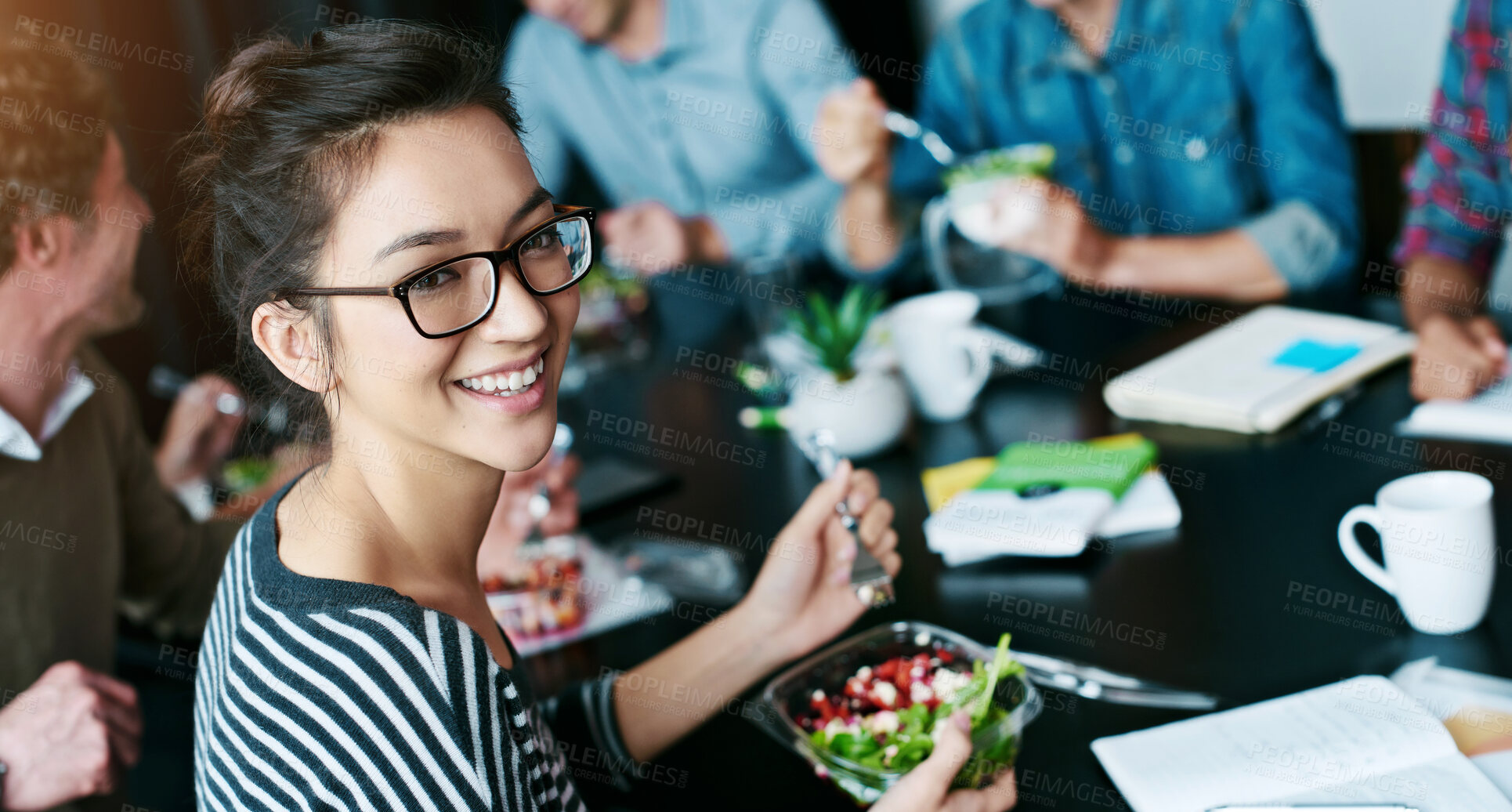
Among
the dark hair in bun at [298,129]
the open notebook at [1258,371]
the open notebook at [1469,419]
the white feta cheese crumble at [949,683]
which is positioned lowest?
the white feta cheese crumble at [949,683]

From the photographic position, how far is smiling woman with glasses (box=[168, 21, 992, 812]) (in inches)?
32.1

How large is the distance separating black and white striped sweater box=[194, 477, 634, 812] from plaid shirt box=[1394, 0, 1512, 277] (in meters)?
1.79

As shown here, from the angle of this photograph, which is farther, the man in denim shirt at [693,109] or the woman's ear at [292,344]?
the man in denim shirt at [693,109]

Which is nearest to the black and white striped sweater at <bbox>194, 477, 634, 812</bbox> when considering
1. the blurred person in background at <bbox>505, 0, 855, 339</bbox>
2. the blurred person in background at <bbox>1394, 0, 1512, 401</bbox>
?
the blurred person in background at <bbox>1394, 0, 1512, 401</bbox>

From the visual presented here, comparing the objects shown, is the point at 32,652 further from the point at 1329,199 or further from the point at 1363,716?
the point at 1329,199

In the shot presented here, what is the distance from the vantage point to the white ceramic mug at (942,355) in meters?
1.65

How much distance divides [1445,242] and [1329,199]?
0.27 meters

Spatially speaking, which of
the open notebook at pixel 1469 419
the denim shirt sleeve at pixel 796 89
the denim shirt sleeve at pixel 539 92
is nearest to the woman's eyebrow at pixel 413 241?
the open notebook at pixel 1469 419

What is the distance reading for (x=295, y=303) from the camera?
35.4 inches

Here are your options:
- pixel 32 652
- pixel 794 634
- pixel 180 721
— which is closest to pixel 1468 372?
pixel 794 634

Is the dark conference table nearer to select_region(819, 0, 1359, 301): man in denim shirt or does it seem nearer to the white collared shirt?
select_region(819, 0, 1359, 301): man in denim shirt

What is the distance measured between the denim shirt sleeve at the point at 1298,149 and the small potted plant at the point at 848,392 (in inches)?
35.3

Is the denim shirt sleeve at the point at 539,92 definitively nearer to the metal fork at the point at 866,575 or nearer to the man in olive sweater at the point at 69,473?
the man in olive sweater at the point at 69,473

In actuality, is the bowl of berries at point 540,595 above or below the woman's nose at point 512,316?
below
